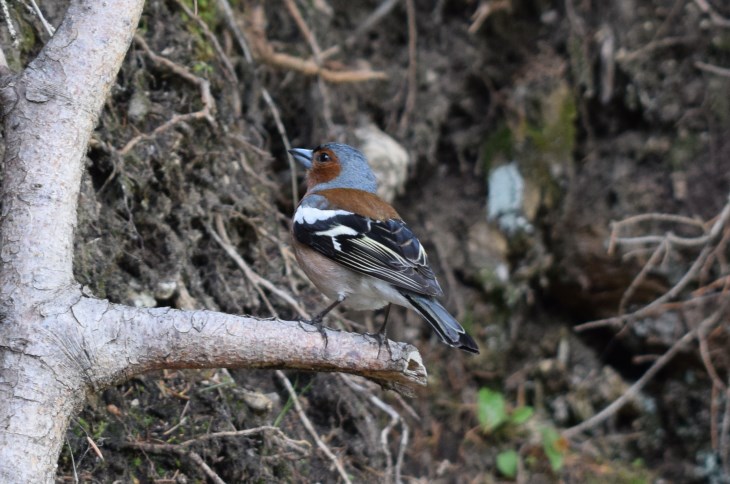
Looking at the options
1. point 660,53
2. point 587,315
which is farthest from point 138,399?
point 660,53

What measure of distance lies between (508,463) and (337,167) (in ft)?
7.24

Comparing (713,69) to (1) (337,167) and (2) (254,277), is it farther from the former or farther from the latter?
(2) (254,277)

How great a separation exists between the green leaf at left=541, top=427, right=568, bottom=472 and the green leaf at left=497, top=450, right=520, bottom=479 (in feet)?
0.66

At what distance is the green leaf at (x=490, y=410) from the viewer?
17.1 ft

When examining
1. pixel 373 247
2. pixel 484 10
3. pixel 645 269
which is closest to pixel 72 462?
pixel 373 247

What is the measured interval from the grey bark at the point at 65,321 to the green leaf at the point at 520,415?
2.74 metres

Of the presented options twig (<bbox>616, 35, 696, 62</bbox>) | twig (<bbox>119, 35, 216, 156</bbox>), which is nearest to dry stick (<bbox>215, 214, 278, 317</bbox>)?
twig (<bbox>119, 35, 216, 156</bbox>)

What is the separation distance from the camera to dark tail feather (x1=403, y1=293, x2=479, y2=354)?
290 centimetres

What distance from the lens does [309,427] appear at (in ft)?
11.7

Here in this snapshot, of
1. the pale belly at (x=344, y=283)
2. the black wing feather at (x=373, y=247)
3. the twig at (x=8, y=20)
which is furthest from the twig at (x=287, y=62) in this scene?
the twig at (x=8, y=20)

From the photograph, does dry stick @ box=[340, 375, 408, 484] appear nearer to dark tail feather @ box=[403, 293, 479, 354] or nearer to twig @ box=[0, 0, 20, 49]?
dark tail feather @ box=[403, 293, 479, 354]

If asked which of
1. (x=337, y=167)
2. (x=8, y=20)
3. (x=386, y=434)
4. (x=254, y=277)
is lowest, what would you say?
(x=386, y=434)

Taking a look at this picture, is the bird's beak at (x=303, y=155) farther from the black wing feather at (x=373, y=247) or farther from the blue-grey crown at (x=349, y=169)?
the black wing feather at (x=373, y=247)

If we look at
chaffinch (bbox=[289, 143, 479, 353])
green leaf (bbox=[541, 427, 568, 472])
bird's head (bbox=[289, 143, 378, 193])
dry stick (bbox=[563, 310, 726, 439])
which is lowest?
green leaf (bbox=[541, 427, 568, 472])
